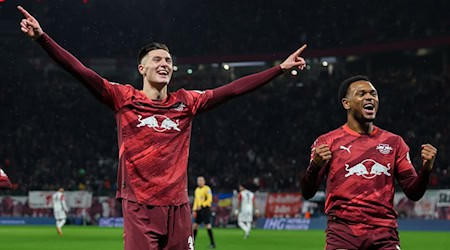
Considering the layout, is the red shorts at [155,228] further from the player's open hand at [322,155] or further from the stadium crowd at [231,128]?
the stadium crowd at [231,128]

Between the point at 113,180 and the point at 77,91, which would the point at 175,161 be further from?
the point at 77,91

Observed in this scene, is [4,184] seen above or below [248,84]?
below

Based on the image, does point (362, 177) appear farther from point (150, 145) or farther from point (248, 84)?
point (150, 145)

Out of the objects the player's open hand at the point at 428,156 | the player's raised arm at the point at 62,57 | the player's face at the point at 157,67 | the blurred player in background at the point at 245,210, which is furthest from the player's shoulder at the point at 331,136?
the blurred player in background at the point at 245,210

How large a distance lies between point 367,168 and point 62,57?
2745mm

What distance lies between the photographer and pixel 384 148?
6938 mm

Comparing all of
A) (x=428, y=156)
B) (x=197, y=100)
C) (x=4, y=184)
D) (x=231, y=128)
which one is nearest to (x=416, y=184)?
(x=428, y=156)

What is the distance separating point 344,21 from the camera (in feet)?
180

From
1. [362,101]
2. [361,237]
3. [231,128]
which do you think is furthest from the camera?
[231,128]

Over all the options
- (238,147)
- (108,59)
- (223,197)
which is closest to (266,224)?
(223,197)

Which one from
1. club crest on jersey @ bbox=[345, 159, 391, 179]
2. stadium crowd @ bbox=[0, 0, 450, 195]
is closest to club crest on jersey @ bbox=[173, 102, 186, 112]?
club crest on jersey @ bbox=[345, 159, 391, 179]

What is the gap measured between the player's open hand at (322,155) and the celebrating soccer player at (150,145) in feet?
3.56

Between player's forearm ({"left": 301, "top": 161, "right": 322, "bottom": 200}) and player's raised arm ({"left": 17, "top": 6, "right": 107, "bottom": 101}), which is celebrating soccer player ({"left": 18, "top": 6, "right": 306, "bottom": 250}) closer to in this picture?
player's raised arm ({"left": 17, "top": 6, "right": 107, "bottom": 101})

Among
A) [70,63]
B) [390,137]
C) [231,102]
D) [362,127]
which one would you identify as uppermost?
[231,102]
